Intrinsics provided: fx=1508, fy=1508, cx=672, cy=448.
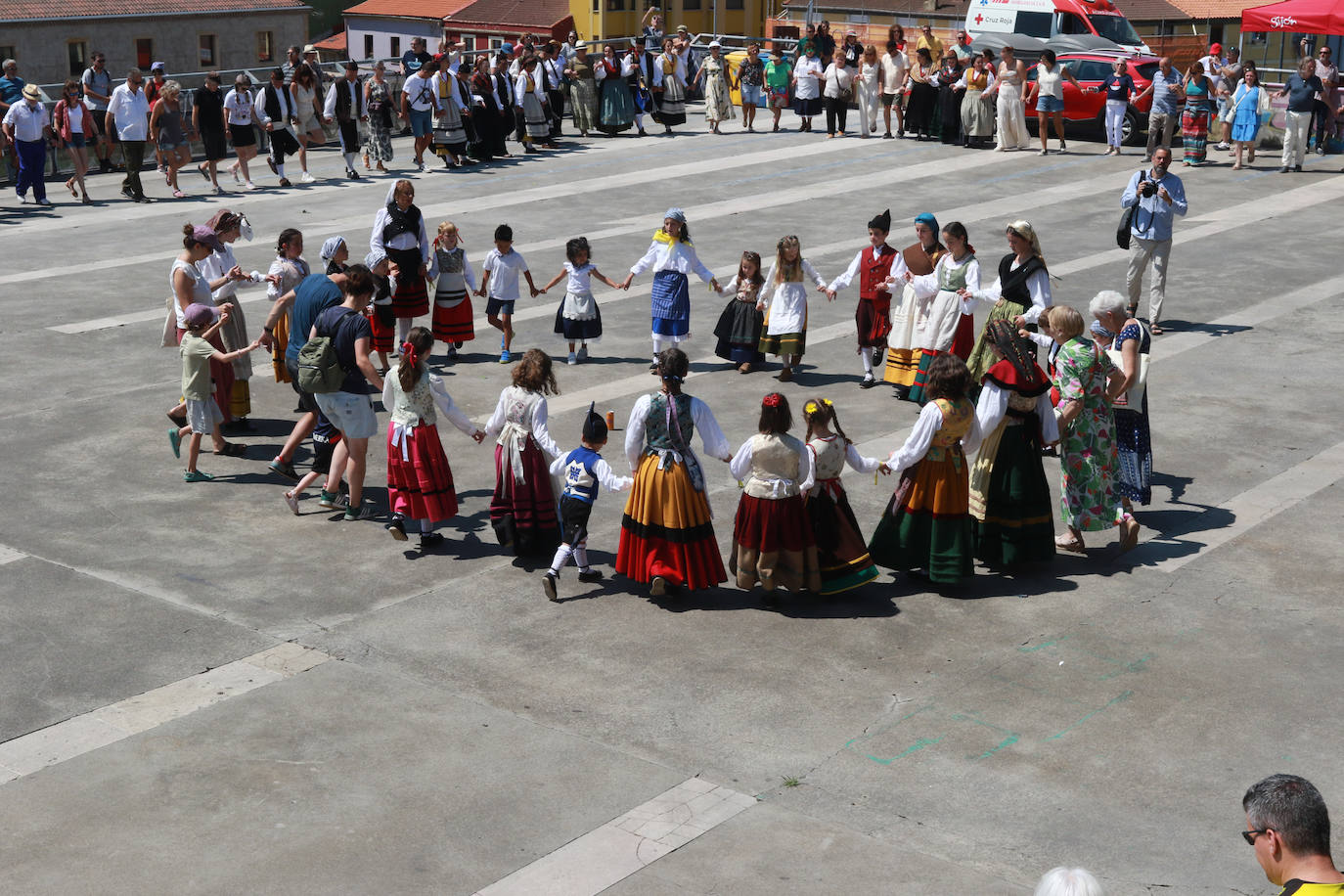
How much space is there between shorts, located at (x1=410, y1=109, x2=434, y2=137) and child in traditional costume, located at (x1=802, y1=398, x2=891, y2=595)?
18697 mm

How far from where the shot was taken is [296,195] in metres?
24.0

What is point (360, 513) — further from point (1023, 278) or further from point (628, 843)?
point (1023, 278)

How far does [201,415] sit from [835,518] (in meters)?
5.22

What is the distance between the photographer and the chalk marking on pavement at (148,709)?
7.47 metres

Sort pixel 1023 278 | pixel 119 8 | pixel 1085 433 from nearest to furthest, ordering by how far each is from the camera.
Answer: pixel 1085 433 < pixel 1023 278 < pixel 119 8

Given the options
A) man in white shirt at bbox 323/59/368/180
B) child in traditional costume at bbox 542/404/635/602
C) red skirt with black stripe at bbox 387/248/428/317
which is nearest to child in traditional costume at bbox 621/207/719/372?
red skirt with black stripe at bbox 387/248/428/317

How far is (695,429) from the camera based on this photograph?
9164 mm

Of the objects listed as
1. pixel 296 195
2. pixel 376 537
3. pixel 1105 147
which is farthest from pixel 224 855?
pixel 1105 147

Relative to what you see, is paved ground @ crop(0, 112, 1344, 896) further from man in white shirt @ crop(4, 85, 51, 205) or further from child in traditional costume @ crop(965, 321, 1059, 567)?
man in white shirt @ crop(4, 85, 51, 205)

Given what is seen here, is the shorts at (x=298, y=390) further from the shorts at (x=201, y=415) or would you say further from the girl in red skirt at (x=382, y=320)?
the girl in red skirt at (x=382, y=320)

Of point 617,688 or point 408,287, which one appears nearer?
point 617,688

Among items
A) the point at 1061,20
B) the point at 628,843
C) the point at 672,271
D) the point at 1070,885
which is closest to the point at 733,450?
the point at 672,271

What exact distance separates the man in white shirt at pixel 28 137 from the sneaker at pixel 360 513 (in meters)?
14.4

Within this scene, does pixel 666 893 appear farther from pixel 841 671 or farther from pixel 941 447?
pixel 941 447
